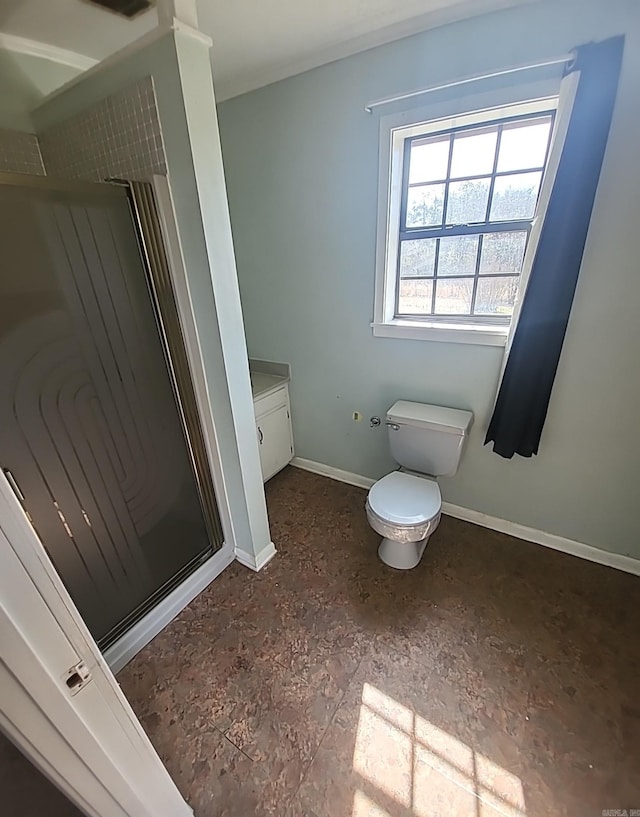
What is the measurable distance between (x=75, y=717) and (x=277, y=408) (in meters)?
1.92

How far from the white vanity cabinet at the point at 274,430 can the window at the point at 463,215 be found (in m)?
0.86

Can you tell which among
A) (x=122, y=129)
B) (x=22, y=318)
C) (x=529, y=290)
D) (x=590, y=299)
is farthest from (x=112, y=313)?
(x=590, y=299)

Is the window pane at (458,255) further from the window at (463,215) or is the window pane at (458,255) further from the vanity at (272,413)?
the vanity at (272,413)

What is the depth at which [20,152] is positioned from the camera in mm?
1690

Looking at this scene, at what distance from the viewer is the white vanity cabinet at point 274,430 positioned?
7.62 feet

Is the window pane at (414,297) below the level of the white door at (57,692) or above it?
above

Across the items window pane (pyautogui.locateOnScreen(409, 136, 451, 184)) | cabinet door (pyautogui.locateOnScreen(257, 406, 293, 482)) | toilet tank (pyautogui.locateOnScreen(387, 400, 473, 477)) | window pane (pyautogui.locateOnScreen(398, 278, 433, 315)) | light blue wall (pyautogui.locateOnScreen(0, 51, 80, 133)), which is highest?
light blue wall (pyautogui.locateOnScreen(0, 51, 80, 133))

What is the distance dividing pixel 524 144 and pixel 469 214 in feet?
1.04

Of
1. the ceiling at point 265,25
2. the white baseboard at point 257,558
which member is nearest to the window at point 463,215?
the ceiling at point 265,25

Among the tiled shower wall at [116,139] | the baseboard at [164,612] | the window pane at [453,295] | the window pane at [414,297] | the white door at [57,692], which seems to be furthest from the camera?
the window pane at [414,297]

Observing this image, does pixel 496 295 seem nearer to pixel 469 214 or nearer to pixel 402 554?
pixel 469 214

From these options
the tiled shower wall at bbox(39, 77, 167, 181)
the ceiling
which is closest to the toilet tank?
the tiled shower wall at bbox(39, 77, 167, 181)

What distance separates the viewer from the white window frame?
1.39 meters

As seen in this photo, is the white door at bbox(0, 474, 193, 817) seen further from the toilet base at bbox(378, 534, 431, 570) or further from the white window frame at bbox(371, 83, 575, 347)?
the white window frame at bbox(371, 83, 575, 347)
